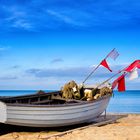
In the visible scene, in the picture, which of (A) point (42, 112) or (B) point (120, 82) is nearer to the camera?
(A) point (42, 112)

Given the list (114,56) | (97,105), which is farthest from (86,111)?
(114,56)

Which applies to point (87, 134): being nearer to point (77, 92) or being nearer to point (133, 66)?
point (77, 92)

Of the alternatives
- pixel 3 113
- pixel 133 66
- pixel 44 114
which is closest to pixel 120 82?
pixel 133 66

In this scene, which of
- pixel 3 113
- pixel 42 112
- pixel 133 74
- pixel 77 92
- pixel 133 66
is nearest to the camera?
pixel 3 113

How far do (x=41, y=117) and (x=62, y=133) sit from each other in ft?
2.90

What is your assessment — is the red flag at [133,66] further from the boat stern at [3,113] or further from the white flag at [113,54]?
the boat stern at [3,113]

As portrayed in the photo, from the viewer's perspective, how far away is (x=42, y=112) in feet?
40.8

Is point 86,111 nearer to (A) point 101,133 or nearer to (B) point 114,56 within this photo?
(A) point 101,133

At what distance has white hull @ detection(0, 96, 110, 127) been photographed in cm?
1205

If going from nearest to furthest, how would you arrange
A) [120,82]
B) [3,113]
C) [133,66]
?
1. [3,113]
2. [133,66]
3. [120,82]

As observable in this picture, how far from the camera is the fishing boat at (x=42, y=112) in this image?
475 inches

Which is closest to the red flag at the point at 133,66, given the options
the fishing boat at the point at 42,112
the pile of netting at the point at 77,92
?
the pile of netting at the point at 77,92

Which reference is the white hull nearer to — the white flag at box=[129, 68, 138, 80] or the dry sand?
the dry sand

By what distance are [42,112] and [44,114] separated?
110 millimetres
